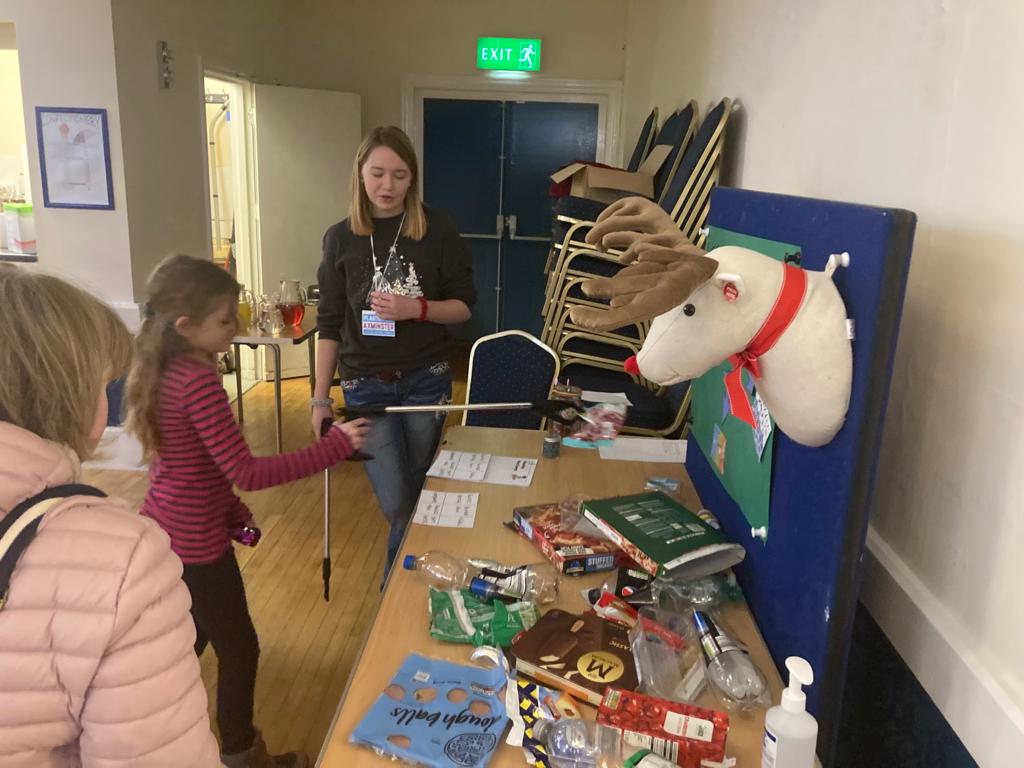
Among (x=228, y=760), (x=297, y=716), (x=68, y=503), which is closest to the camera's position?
(x=68, y=503)

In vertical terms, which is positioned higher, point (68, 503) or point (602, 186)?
point (602, 186)

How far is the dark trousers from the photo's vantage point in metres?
1.62

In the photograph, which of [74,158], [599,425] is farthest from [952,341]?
[74,158]

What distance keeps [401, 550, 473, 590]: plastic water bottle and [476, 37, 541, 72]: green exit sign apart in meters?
4.80

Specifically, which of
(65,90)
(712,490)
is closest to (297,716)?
(712,490)

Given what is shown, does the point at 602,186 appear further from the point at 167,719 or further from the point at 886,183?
the point at 167,719

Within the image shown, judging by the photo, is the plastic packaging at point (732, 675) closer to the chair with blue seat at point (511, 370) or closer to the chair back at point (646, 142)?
the chair with blue seat at point (511, 370)

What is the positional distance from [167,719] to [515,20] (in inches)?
216

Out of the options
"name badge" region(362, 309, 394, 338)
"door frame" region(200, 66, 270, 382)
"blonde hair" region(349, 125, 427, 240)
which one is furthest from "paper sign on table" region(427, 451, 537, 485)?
"door frame" region(200, 66, 270, 382)

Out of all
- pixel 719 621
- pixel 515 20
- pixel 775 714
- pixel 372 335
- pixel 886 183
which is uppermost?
pixel 515 20

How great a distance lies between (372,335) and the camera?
2080 millimetres

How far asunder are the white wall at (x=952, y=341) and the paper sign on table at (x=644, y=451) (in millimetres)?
802

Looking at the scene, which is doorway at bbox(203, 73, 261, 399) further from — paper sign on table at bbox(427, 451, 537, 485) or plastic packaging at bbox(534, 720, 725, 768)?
plastic packaging at bbox(534, 720, 725, 768)

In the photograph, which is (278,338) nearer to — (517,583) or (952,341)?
(517,583)
